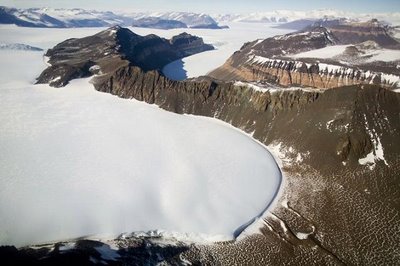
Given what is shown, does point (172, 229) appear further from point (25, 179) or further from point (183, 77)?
point (183, 77)

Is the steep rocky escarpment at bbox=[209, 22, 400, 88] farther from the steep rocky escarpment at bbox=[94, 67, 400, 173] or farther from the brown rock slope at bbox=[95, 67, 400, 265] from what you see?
the brown rock slope at bbox=[95, 67, 400, 265]

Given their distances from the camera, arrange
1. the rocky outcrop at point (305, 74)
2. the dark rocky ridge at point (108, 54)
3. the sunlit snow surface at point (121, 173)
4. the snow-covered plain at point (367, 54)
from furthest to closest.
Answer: the snow-covered plain at point (367, 54)
the dark rocky ridge at point (108, 54)
the rocky outcrop at point (305, 74)
the sunlit snow surface at point (121, 173)

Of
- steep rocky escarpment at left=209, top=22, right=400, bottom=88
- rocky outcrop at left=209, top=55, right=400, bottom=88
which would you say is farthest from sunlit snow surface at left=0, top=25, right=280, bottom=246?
steep rocky escarpment at left=209, top=22, right=400, bottom=88

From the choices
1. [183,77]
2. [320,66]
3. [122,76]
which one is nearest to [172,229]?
[122,76]

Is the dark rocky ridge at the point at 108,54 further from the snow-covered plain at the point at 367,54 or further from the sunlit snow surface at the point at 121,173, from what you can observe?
the snow-covered plain at the point at 367,54

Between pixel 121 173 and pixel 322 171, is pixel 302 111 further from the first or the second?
pixel 121 173

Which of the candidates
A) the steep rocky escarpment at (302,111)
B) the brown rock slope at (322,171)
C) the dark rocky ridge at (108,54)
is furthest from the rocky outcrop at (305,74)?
the dark rocky ridge at (108,54)
